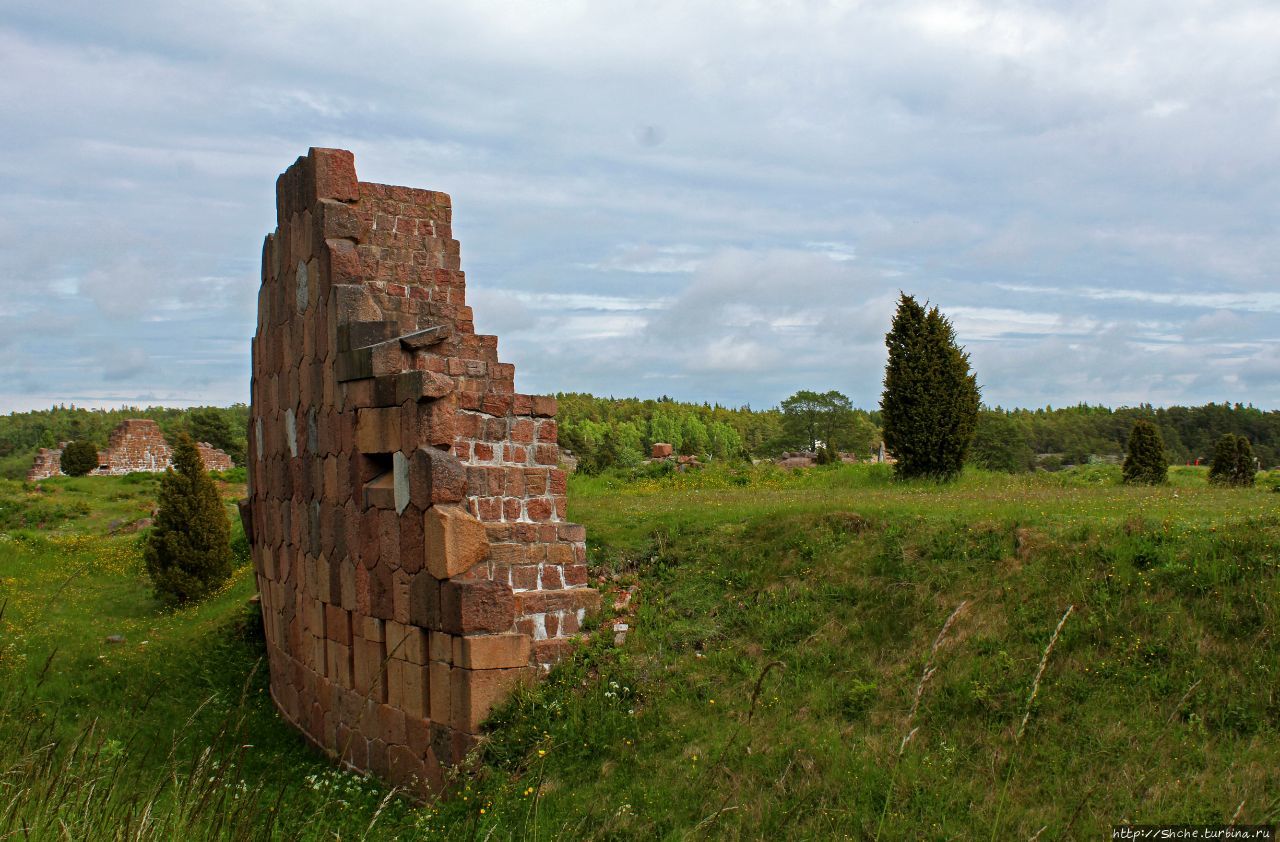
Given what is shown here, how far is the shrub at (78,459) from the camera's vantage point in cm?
3609

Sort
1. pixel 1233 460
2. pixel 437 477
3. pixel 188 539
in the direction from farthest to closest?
1. pixel 1233 460
2. pixel 188 539
3. pixel 437 477

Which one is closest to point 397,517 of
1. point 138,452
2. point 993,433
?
point 993,433

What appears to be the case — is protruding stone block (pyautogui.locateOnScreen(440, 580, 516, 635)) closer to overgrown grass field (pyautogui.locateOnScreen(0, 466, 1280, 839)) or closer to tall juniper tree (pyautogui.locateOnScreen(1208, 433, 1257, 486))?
overgrown grass field (pyautogui.locateOnScreen(0, 466, 1280, 839))

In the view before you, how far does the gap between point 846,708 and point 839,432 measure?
3850cm

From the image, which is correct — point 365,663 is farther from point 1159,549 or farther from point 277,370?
point 1159,549

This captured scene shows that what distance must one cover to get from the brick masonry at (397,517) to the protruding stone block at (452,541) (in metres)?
0.01

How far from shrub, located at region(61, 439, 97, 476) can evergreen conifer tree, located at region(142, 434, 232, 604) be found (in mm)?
23395

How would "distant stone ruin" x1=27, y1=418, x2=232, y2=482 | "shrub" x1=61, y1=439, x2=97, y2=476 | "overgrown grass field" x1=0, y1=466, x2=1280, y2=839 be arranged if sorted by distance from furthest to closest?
"distant stone ruin" x1=27, y1=418, x2=232, y2=482, "shrub" x1=61, y1=439, x2=97, y2=476, "overgrown grass field" x1=0, y1=466, x2=1280, y2=839

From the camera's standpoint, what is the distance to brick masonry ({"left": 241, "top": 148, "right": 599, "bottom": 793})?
7613 mm

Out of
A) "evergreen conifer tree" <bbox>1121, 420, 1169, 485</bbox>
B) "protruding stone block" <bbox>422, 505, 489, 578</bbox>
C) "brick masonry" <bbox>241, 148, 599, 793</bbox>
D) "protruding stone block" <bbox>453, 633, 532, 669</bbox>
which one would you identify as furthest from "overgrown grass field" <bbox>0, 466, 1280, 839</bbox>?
"evergreen conifer tree" <bbox>1121, 420, 1169, 485</bbox>

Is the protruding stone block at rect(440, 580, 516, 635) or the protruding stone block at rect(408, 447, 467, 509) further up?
the protruding stone block at rect(408, 447, 467, 509)

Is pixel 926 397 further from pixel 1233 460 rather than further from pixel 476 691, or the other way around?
pixel 476 691

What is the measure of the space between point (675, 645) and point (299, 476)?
4.64 meters

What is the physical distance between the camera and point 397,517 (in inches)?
318
